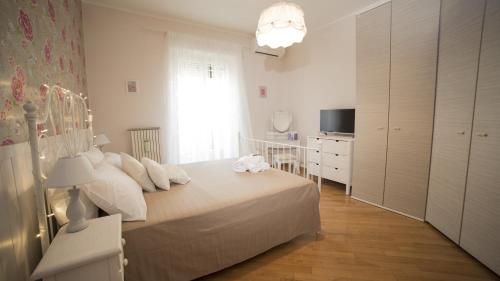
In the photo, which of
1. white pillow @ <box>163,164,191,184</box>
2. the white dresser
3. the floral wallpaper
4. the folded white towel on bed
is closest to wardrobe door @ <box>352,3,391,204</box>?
the white dresser

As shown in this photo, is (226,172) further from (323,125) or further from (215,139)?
(323,125)

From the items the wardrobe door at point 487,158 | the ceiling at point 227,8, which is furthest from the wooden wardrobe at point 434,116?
the ceiling at point 227,8

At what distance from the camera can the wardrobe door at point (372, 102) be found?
8.33 feet

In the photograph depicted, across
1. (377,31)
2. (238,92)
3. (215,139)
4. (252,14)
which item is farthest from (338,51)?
(215,139)

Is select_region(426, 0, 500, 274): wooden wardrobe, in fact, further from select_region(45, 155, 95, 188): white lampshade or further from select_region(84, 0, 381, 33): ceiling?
select_region(45, 155, 95, 188): white lampshade

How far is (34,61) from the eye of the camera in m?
1.23

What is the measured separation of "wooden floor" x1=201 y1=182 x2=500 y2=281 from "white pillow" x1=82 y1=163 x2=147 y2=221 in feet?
2.53

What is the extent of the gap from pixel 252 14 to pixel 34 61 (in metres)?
2.79

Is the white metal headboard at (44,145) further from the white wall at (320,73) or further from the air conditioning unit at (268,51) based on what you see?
the white wall at (320,73)

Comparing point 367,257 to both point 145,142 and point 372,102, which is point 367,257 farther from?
point 145,142

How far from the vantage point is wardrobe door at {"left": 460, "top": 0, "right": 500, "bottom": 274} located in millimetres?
1530

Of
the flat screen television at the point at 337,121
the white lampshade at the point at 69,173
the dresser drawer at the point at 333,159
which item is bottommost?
the dresser drawer at the point at 333,159

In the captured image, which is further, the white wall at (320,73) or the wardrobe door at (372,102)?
the white wall at (320,73)

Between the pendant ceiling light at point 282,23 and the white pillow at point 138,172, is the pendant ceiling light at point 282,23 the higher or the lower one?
the higher one
